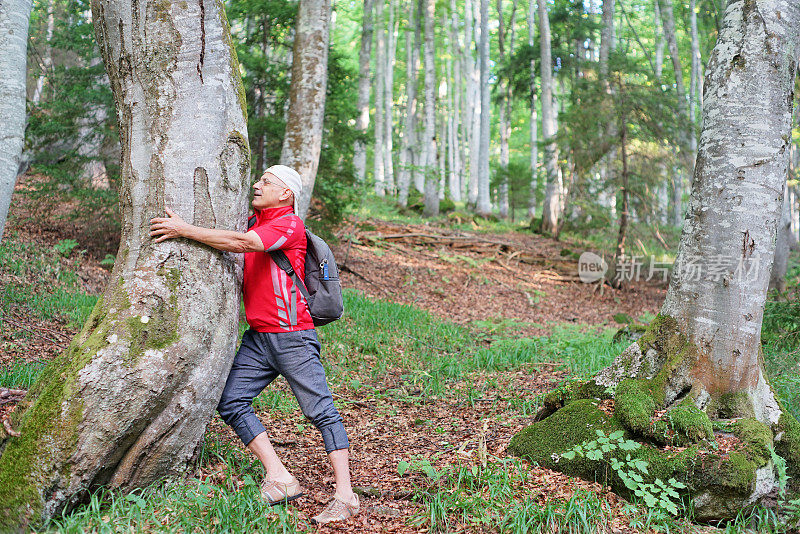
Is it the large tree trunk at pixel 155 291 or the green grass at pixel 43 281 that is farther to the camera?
the green grass at pixel 43 281

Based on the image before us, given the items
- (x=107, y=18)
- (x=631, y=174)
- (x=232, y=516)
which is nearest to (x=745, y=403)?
(x=232, y=516)

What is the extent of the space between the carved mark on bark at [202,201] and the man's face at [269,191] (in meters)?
0.28

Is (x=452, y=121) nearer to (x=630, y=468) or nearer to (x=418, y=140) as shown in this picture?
(x=418, y=140)

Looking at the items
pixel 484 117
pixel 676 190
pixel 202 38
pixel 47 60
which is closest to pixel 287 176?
pixel 202 38

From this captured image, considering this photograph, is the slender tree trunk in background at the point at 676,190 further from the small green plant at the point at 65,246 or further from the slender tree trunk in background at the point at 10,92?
the slender tree trunk in background at the point at 10,92

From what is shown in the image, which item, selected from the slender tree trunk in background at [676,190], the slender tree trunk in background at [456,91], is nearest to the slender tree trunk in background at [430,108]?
the slender tree trunk in background at [456,91]

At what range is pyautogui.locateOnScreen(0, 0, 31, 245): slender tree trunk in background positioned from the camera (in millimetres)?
4832

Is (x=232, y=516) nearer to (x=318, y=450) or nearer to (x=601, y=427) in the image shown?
(x=318, y=450)

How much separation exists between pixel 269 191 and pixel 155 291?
88 cm

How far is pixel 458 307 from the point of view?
10828 millimetres

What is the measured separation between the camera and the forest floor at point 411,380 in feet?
10.6

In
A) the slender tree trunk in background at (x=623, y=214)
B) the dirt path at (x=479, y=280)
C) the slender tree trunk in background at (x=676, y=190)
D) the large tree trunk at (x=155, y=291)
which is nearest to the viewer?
the large tree trunk at (x=155, y=291)

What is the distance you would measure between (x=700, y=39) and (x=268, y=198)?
34633mm

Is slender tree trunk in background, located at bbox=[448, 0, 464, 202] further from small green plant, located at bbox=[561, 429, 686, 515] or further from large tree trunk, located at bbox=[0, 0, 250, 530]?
large tree trunk, located at bbox=[0, 0, 250, 530]
